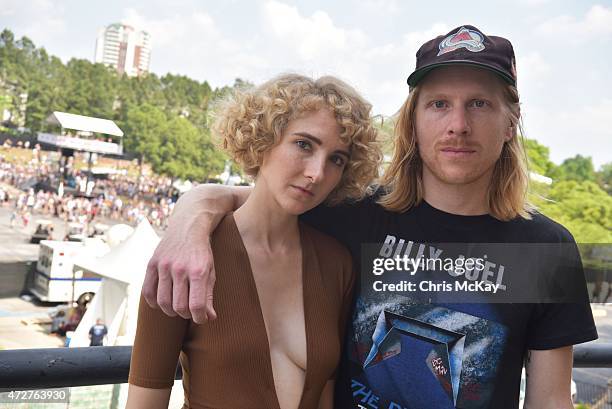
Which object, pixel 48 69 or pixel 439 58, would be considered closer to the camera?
pixel 439 58

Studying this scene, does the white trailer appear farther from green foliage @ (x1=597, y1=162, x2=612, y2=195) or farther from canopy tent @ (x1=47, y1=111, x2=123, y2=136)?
green foliage @ (x1=597, y1=162, x2=612, y2=195)

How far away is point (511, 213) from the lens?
191 cm

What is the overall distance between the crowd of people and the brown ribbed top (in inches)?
1202

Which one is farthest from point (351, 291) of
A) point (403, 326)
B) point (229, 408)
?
point (229, 408)

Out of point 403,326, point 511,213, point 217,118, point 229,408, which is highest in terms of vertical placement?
point 217,118

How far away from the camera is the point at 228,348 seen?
5.37 feet

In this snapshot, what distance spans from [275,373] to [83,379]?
21.1 inches

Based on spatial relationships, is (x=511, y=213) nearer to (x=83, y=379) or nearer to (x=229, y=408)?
(x=229, y=408)

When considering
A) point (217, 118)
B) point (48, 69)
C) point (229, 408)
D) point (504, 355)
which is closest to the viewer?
point (229, 408)

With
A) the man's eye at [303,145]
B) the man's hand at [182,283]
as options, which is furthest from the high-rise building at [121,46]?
the man's hand at [182,283]

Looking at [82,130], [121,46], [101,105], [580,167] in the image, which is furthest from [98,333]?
[121,46]

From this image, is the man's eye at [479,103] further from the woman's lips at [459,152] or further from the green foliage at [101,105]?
the green foliage at [101,105]

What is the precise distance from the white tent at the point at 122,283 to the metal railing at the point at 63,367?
932 centimetres

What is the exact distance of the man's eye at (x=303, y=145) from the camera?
183 cm
